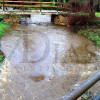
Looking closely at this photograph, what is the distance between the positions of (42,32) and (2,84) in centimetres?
731

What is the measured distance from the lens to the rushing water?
4746 mm

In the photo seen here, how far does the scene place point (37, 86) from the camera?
16.5ft

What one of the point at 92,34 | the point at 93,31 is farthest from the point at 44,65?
the point at 93,31

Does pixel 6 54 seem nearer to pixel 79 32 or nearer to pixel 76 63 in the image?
pixel 76 63

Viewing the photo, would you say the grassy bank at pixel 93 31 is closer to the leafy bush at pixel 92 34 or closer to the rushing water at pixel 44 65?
the leafy bush at pixel 92 34

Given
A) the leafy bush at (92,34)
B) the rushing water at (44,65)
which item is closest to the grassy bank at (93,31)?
the leafy bush at (92,34)

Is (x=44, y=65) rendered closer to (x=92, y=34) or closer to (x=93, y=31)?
(x=92, y=34)

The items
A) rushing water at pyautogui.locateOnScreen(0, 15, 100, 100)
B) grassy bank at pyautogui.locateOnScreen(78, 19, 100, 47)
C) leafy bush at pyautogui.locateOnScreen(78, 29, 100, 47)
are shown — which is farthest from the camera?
grassy bank at pyautogui.locateOnScreen(78, 19, 100, 47)

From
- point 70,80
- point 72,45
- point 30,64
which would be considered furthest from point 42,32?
point 70,80

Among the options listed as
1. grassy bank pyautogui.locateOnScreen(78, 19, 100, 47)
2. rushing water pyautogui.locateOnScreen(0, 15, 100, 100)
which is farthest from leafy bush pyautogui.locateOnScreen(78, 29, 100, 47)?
rushing water pyautogui.locateOnScreen(0, 15, 100, 100)

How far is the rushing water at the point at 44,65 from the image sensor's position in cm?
475

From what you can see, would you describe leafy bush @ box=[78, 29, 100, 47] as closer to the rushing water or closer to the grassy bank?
the grassy bank

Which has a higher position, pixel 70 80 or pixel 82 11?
pixel 82 11

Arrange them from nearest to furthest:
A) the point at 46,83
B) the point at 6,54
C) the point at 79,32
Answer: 1. the point at 46,83
2. the point at 6,54
3. the point at 79,32
